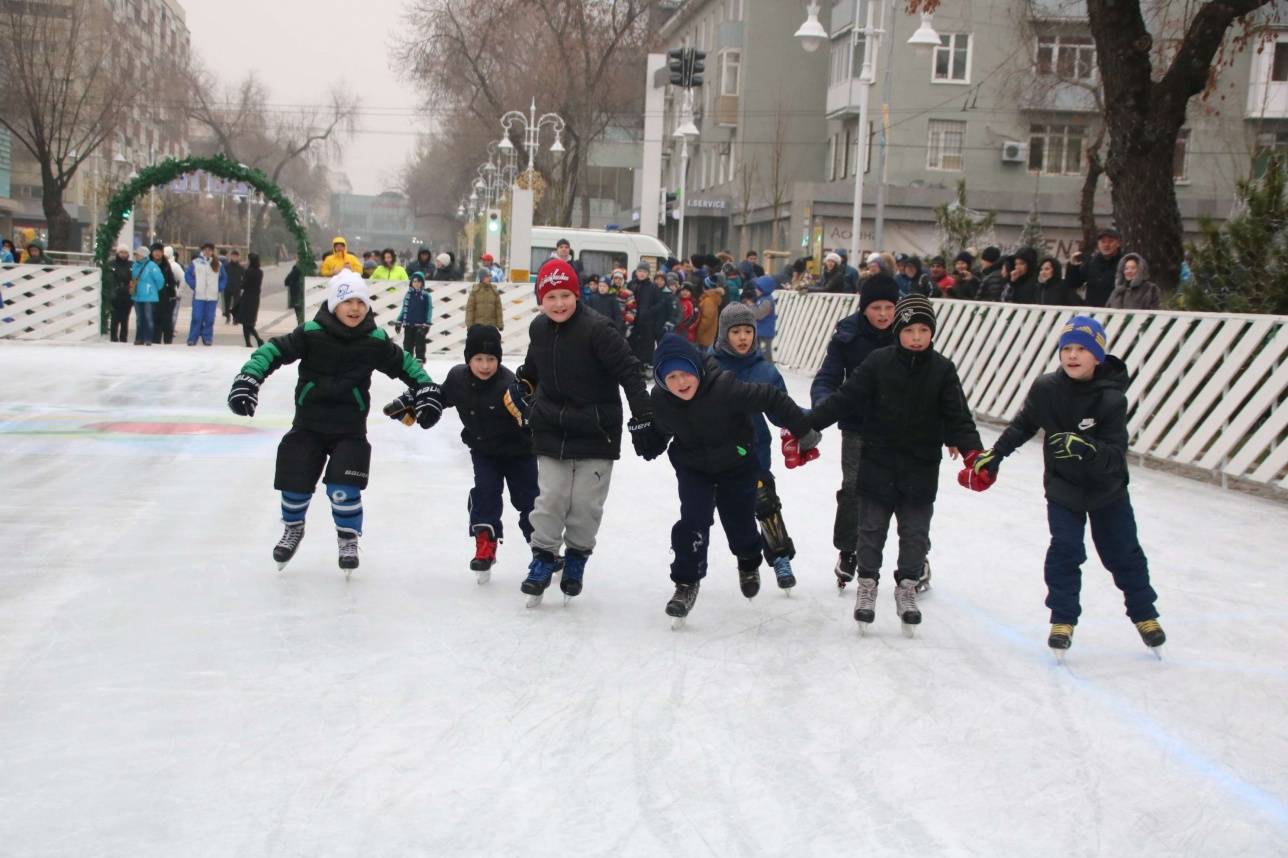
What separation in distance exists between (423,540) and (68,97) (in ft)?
121

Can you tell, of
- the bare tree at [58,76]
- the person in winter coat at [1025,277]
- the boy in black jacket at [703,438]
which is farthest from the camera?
the bare tree at [58,76]

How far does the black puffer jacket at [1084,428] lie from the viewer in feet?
18.1

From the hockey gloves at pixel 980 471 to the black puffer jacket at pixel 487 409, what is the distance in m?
2.10

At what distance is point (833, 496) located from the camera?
995cm

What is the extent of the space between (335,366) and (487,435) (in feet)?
2.47

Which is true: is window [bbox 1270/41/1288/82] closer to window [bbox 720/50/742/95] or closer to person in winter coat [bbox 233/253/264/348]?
window [bbox 720/50/742/95]

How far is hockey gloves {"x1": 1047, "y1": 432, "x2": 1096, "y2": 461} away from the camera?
5.47 m

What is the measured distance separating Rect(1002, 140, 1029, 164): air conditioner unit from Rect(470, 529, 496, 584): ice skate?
4088cm

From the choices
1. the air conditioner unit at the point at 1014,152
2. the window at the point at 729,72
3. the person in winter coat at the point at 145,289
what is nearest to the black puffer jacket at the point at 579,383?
the person in winter coat at the point at 145,289

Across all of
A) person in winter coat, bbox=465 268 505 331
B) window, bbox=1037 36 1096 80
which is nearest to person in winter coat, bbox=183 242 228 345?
person in winter coat, bbox=465 268 505 331

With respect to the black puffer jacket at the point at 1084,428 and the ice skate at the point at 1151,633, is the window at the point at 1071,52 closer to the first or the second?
the black puffer jacket at the point at 1084,428

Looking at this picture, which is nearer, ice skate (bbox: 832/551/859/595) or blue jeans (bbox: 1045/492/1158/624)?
blue jeans (bbox: 1045/492/1158/624)

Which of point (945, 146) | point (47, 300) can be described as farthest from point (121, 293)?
point (945, 146)

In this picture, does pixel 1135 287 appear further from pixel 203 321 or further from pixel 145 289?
pixel 203 321
